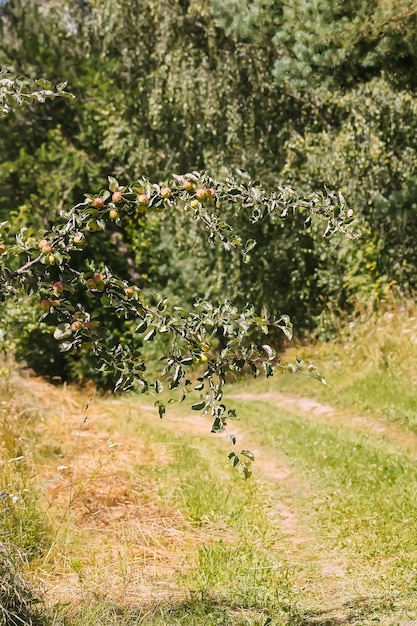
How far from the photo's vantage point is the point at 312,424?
8141mm

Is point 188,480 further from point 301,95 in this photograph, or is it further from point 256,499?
point 301,95

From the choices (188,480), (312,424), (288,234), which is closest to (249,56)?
(288,234)

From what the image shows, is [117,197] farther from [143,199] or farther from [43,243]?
[43,243]

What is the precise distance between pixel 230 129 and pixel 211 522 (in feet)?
24.3

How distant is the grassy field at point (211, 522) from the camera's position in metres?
3.78

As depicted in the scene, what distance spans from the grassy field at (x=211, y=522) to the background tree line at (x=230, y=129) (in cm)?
349

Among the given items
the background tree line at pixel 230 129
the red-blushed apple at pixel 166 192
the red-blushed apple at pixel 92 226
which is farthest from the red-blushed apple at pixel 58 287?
the background tree line at pixel 230 129

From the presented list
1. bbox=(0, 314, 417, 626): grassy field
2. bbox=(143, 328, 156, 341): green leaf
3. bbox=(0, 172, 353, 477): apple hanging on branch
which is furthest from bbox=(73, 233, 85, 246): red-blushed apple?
bbox=(0, 314, 417, 626): grassy field

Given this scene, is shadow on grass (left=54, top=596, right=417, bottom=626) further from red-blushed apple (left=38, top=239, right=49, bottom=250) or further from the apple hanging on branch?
red-blushed apple (left=38, top=239, right=49, bottom=250)

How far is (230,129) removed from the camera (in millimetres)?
11273

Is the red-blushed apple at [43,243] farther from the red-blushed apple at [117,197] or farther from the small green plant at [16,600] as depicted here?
the small green plant at [16,600]

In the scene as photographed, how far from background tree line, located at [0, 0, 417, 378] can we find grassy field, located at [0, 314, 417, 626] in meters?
3.49

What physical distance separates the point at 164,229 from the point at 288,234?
7.96 feet

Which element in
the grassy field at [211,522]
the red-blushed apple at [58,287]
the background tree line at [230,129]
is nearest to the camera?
the red-blushed apple at [58,287]
